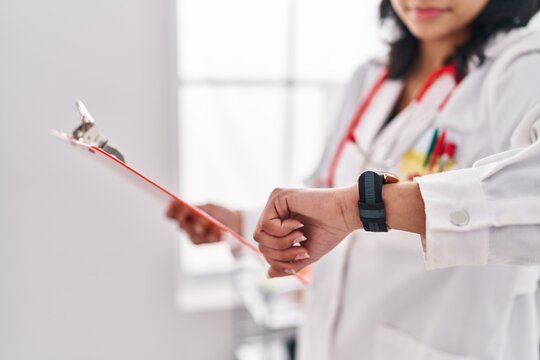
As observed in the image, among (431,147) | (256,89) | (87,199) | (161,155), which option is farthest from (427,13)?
(87,199)

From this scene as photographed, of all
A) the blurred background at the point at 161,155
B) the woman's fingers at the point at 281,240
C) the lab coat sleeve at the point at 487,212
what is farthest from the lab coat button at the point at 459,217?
the blurred background at the point at 161,155

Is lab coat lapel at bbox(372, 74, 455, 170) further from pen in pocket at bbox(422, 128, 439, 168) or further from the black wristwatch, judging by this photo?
the black wristwatch

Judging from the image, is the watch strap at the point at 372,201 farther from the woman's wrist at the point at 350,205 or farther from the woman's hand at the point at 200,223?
the woman's hand at the point at 200,223

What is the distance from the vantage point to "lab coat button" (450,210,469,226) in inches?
17.4

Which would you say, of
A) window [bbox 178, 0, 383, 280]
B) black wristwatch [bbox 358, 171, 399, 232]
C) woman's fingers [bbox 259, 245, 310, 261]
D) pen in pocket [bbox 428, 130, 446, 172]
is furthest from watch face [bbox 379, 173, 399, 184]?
window [bbox 178, 0, 383, 280]

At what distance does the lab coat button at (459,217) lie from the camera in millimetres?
441

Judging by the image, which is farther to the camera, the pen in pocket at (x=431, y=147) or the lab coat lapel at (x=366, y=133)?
the lab coat lapel at (x=366, y=133)

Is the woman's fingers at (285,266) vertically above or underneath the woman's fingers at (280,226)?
underneath

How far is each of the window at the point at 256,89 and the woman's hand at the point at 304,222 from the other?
92 centimetres

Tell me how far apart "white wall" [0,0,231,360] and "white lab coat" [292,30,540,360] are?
38 cm

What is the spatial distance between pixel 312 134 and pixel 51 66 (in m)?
0.88

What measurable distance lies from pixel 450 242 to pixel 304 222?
0.14 metres

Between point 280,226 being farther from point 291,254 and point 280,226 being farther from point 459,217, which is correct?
point 459,217

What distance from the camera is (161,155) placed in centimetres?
113
